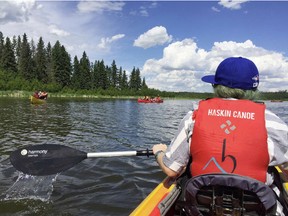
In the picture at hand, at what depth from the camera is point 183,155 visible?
281 centimetres

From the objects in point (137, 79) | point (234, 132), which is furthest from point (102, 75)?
point (234, 132)

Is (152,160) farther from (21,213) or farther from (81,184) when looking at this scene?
(21,213)

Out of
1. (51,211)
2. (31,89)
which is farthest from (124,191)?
(31,89)

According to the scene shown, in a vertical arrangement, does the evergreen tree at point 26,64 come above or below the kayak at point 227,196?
above

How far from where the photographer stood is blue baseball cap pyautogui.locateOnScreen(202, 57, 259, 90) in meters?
2.73

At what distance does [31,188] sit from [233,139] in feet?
16.0

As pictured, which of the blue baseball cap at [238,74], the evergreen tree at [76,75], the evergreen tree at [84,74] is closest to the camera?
the blue baseball cap at [238,74]

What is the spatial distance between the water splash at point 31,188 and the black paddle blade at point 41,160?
1.12 m

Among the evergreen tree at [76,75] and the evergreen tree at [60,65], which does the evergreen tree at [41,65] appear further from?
the evergreen tree at [76,75]

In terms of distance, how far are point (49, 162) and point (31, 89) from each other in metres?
64.0

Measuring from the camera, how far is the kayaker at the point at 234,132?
101 inches

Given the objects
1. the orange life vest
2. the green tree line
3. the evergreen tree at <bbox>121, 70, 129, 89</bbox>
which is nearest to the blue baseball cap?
the orange life vest

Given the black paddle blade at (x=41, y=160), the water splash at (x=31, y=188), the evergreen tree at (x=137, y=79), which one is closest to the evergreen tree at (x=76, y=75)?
the evergreen tree at (x=137, y=79)

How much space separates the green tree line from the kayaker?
2463 inches
